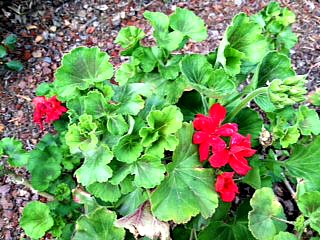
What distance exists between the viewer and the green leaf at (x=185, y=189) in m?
1.83

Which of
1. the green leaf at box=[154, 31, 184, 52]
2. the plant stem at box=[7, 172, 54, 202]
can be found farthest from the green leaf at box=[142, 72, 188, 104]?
the plant stem at box=[7, 172, 54, 202]

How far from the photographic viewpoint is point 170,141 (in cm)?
178

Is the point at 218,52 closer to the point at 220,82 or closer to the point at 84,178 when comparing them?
the point at 220,82

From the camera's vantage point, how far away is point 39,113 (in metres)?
2.20

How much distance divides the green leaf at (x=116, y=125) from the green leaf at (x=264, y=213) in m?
0.52

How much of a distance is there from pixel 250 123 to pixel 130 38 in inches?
22.5

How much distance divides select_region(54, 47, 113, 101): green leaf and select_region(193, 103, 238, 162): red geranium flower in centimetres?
37

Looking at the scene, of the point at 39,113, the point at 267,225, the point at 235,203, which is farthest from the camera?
the point at 235,203

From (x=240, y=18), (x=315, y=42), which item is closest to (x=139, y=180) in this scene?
(x=240, y=18)

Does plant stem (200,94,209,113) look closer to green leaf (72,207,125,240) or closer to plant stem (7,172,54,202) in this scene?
green leaf (72,207,125,240)

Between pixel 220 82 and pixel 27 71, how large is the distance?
1347 mm

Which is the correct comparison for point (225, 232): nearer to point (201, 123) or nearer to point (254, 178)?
point (254, 178)

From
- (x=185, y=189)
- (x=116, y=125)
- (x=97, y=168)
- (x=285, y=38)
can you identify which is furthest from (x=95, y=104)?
(x=285, y=38)

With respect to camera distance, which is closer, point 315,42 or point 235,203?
point 235,203
